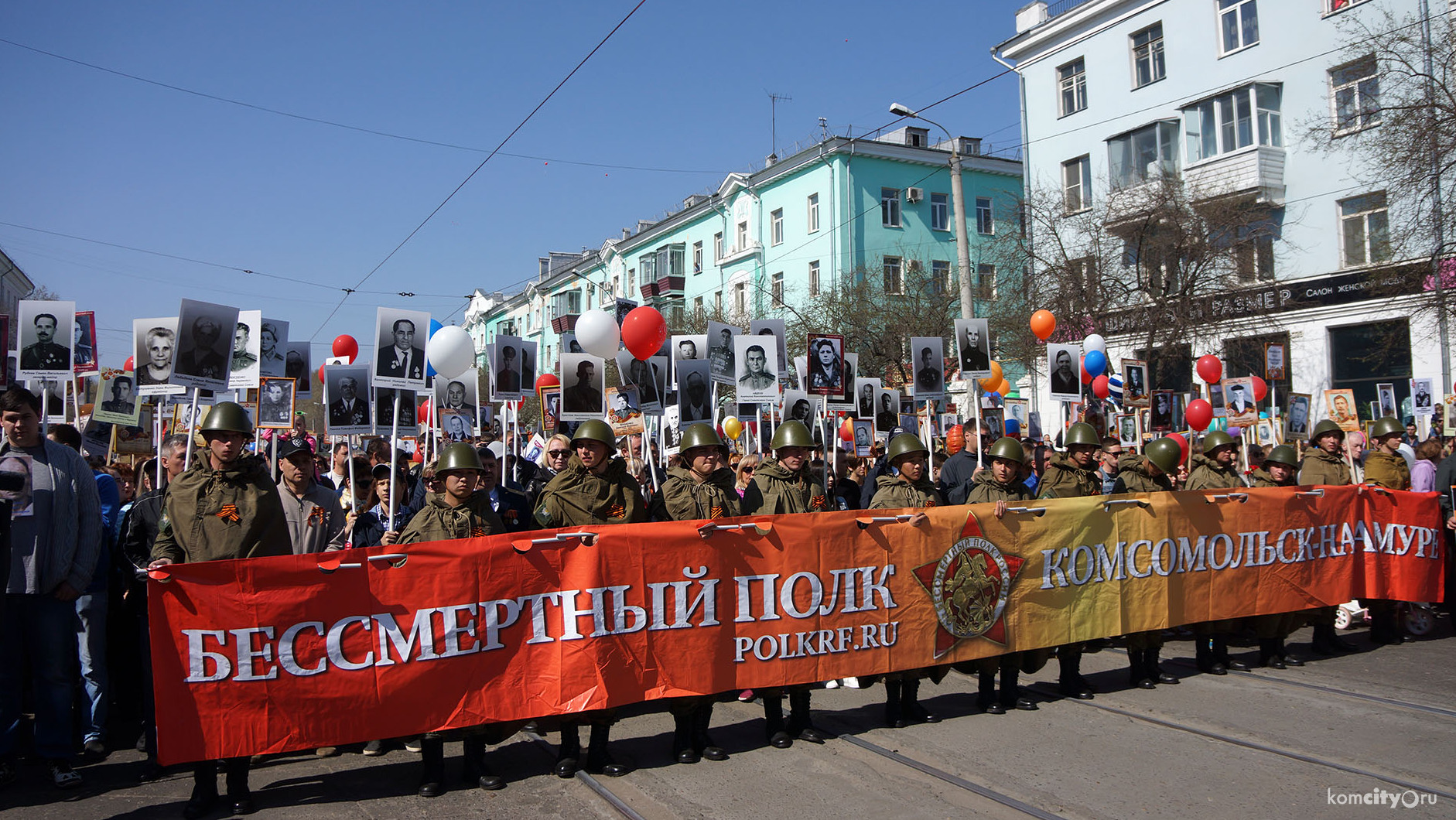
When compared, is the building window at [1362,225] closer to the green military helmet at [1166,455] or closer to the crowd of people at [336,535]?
the green military helmet at [1166,455]

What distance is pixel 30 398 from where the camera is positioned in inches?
223

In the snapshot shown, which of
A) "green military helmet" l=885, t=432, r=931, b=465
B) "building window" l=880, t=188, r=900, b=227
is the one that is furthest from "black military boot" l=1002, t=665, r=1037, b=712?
"building window" l=880, t=188, r=900, b=227

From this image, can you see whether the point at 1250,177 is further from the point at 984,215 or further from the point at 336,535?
the point at 336,535

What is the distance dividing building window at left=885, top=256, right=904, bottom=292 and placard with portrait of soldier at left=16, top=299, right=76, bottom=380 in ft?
95.3

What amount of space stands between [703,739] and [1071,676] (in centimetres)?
303

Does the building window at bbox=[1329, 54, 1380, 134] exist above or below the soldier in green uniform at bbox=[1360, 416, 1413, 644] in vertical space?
above

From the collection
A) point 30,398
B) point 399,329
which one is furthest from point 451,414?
point 30,398

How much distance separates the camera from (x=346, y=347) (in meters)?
14.6

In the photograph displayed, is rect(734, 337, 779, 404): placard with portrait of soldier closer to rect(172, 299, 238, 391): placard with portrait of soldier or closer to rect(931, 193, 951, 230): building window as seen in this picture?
rect(172, 299, 238, 391): placard with portrait of soldier

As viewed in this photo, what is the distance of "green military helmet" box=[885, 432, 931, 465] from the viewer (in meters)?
7.15

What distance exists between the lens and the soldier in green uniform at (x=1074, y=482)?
7.34 m

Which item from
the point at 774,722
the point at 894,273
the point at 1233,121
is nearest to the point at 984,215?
the point at 894,273

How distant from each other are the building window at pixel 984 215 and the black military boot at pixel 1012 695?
127ft

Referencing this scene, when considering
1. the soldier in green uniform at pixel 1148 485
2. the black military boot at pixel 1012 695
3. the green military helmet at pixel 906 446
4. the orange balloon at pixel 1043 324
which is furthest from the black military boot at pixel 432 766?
the orange balloon at pixel 1043 324
